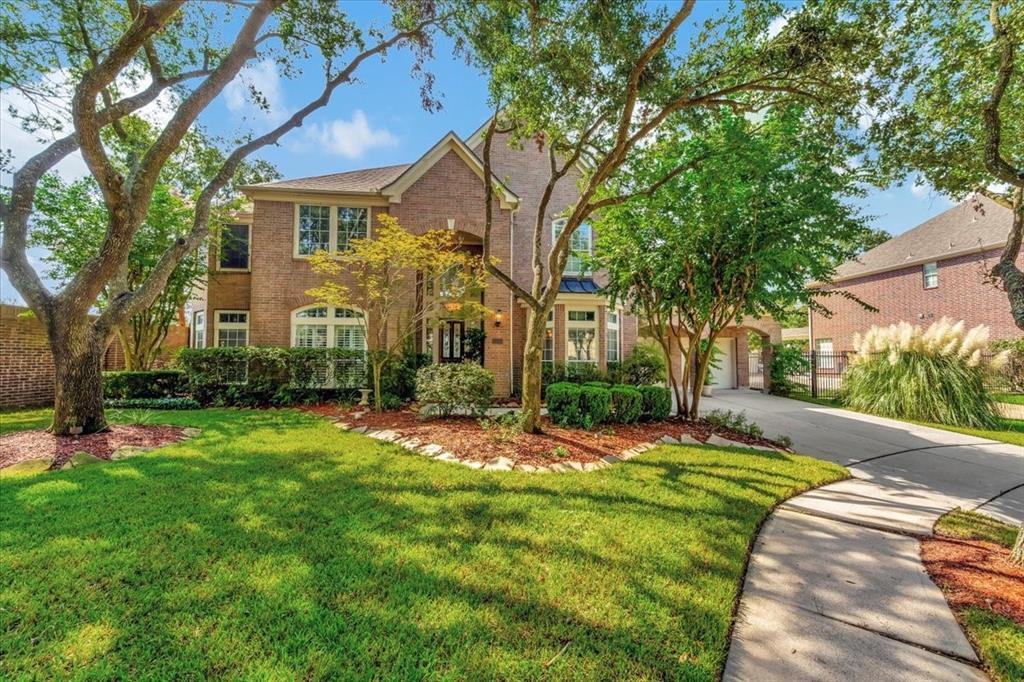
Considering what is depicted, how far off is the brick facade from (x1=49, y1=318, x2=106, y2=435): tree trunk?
21.9 m

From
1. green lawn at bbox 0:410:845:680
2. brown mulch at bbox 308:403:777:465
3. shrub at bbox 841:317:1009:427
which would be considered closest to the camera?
green lawn at bbox 0:410:845:680

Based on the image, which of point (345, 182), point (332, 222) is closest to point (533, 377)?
point (332, 222)

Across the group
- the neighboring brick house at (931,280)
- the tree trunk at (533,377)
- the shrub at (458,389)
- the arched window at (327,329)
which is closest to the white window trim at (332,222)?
the arched window at (327,329)

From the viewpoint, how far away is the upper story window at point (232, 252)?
525 inches

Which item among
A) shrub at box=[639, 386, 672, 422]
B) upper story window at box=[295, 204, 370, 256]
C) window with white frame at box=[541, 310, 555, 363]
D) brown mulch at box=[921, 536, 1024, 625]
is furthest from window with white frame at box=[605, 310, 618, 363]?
brown mulch at box=[921, 536, 1024, 625]

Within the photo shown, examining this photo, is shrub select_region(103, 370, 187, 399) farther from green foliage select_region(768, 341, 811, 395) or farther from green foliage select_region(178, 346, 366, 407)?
green foliage select_region(768, 341, 811, 395)

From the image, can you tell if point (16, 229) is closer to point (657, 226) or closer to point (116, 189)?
point (116, 189)

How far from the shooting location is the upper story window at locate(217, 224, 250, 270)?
43.8ft

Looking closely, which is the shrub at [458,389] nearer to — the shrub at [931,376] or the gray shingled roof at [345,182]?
the gray shingled roof at [345,182]

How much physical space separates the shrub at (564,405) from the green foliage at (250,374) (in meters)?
6.94

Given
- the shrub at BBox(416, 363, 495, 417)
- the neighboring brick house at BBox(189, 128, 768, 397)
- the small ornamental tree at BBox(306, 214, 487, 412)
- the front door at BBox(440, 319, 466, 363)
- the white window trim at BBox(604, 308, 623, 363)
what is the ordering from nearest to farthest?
the shrub at BBox(416, 363, 495, 417) → the small ornamental tree at BBox(306, 214, 487, 412) → the neighboring brick house at BBox(189, 128, 768, 397) → the front door at BBox(440, 319, 466, 363) → the white window trim at BBox(604, 308, 623, 363)

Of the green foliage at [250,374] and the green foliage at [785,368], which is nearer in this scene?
the green foliage at [250,374]

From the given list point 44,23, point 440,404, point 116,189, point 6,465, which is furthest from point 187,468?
point 44,23

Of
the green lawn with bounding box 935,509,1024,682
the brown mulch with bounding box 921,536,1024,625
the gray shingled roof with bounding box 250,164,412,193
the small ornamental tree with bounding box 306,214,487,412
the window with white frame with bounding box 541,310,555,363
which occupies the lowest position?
the brown mulch with bounding box 921,536,1024,625
